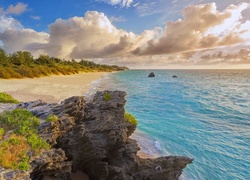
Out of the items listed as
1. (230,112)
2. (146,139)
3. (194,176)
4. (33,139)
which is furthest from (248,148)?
(33,139)

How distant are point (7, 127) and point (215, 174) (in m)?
14.7

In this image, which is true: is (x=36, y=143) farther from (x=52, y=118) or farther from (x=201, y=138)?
(x=201, y=138)

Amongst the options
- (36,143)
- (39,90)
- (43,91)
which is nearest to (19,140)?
(36,143)

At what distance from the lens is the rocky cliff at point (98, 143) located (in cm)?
1026

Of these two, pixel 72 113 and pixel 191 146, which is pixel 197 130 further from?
pixel 72 113

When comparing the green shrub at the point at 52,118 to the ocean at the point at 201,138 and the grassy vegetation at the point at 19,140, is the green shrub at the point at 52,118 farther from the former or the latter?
the ocean at the point at 201,138

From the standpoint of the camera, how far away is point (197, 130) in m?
24.4

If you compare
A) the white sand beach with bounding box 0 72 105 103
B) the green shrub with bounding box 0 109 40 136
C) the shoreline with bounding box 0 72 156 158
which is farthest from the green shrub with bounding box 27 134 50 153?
the white sand beach with bounding box 0 72 105 103

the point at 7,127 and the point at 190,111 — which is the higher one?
the point at 7,127

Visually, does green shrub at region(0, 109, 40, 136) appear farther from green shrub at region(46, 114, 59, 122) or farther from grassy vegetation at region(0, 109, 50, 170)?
green shrub at region(46, 114, 59, 122)

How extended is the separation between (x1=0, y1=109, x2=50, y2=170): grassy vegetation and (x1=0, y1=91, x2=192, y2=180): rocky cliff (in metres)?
0.56

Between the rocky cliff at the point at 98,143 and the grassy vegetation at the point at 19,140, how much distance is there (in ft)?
1.84

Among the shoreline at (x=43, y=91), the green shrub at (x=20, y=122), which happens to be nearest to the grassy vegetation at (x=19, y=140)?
the green shrub at (x=20, y=122)

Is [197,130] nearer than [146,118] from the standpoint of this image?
Yes
